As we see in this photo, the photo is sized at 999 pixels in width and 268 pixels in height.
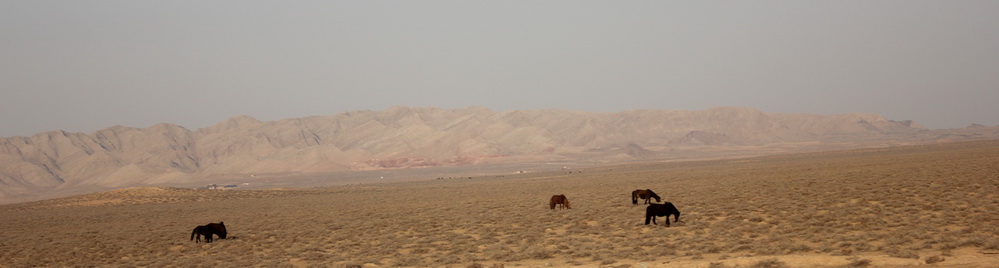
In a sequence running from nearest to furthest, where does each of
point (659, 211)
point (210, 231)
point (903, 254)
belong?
point (903, 254) → point (659, 211) → point (210, 231)

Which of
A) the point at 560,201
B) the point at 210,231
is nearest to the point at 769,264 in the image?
the point at 560,201

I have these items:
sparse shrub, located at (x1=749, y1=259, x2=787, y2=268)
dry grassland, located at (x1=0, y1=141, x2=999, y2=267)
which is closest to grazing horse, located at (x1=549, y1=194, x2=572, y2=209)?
dry grassland, located at (x1=0, y1=141, x2=999, y2=267)

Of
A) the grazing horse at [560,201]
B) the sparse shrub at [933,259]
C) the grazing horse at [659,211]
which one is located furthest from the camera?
the grazing horse at [560,201]

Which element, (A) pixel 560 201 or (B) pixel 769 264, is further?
(A) pixel 560 201

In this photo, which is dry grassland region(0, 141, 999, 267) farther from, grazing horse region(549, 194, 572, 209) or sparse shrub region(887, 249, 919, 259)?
grazing horse region(549, 194, 572, 209)

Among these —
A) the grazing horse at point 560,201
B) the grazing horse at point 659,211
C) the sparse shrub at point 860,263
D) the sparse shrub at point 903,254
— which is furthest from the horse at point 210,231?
the sparse shrub at point 903,254

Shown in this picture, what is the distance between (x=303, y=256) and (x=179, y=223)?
53.2 ft

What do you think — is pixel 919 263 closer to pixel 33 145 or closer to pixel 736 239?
pixel 736 239

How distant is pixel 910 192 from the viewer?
947 inches

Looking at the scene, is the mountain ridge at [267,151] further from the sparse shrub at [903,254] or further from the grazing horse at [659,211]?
the sparse shrub at [903,254]

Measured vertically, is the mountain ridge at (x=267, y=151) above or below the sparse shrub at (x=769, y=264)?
above

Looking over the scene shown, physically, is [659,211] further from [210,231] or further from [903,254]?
[210,231]

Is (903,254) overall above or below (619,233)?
below

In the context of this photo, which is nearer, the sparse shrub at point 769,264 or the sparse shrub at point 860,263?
the sparse shrub at point 860,263
